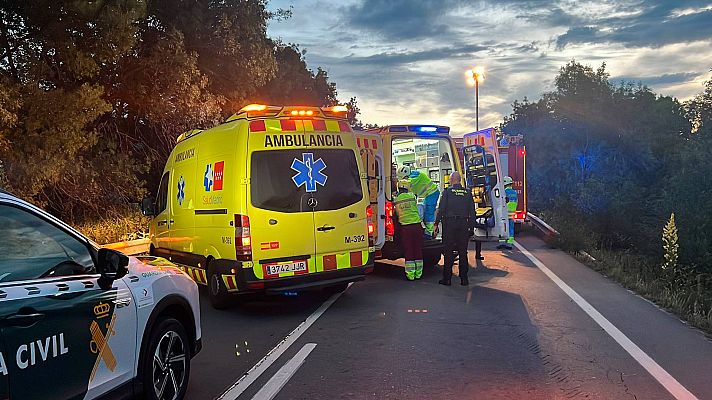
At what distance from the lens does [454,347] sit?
6414 mm

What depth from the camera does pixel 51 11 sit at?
39.0 feet

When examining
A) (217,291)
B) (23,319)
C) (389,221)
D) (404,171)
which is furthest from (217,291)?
(404,171)

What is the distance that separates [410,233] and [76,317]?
7609mm

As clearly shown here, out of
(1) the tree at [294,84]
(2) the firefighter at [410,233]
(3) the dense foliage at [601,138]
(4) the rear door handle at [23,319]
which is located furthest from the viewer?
(3) the dense foliage at [601,138]

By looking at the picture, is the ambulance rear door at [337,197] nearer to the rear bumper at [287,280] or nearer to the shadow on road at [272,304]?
the rear bumper at [287,280]

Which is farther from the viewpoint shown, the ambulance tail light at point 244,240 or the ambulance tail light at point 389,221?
the ambulance tail light at point 389,221

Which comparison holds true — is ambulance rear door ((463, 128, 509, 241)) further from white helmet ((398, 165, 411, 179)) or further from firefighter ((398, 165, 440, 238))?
firefighter ((398, 165, 440, 238))

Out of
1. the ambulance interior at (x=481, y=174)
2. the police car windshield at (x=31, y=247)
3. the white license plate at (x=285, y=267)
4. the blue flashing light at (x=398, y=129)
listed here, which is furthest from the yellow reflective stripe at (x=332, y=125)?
the ambulance interior at (x=481, y=174)

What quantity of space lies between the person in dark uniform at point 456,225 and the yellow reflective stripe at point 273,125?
3527 millimetres

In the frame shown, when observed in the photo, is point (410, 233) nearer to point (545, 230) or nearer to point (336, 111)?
point (336, 111)

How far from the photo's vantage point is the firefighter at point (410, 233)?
10688 millimetres

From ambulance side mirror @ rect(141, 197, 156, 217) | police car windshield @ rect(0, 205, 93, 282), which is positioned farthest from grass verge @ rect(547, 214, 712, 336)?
ambulance side mirror @ rect(141, 197, 156, 217)

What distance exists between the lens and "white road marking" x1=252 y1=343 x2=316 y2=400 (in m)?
5.02

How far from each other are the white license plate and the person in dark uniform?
10.2 ft
